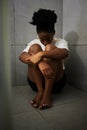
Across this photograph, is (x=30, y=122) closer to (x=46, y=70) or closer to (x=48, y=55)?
(x=46, y=70)

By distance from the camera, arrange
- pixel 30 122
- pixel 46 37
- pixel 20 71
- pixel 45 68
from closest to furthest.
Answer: pixel 30 122, pixel 45 68, pixel 46 37, pixel 20 71

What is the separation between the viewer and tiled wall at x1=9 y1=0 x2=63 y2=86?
1.38 metres

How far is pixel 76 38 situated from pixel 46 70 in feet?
1.79

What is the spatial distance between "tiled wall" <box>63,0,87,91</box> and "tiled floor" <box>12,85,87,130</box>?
0.67 feet

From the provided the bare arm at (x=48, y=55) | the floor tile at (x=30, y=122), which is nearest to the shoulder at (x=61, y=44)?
the bare arm at (x=48, y=55)

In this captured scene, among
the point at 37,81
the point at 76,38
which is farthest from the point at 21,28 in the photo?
the point at 37,81

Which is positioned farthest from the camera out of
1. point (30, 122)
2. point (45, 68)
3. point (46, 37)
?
point (46, 37)

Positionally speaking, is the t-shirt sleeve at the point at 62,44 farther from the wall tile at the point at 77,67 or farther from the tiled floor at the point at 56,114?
the tiled floor at the point at 56,114

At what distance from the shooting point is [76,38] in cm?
132

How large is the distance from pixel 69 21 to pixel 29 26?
39 centimetres

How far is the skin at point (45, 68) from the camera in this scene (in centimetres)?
Answer: 95

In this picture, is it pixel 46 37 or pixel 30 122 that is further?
pixel 46 37

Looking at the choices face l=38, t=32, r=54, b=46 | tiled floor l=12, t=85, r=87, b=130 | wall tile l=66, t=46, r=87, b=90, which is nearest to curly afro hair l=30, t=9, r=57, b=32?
face l=38, t=32, r=54, b=46

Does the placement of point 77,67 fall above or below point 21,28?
below
